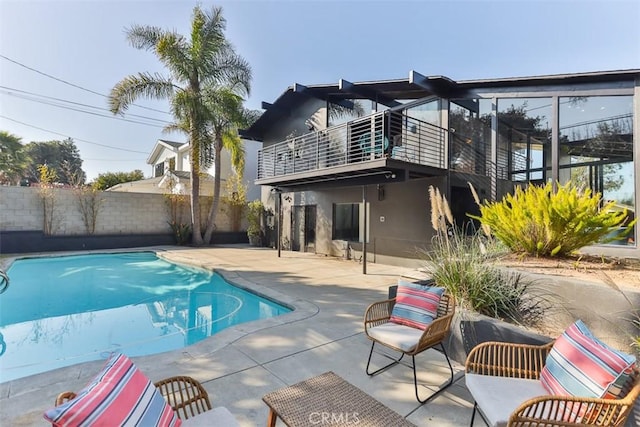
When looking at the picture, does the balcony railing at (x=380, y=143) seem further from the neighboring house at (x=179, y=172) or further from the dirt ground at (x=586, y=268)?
the neighboring house at (x=179, y=172)

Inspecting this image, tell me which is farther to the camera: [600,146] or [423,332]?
[600,146]

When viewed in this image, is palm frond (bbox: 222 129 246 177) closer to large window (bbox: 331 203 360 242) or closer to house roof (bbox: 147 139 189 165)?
large window (bbox: 331 203 360 242)

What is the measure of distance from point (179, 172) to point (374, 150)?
15.2 metres

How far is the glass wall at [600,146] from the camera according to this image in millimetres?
6500

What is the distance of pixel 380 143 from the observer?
823cm

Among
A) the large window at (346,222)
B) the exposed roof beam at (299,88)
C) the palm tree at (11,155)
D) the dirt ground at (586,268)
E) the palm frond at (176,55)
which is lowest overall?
the dirt ground at (586,268)

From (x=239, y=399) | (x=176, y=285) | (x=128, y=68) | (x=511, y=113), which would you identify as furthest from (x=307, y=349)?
(x=128, y=68)

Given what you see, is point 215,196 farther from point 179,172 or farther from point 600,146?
point 600,146

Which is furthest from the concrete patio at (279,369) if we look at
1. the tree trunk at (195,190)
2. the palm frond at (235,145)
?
the palm frond at (235,145)

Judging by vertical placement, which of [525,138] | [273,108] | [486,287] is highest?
[273,108]

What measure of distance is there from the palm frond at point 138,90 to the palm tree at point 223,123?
1.61 metres

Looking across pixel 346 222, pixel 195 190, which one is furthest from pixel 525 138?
pixel 195 190

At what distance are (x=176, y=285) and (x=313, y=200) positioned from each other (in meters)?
6.13

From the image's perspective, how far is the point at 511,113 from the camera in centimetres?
798
